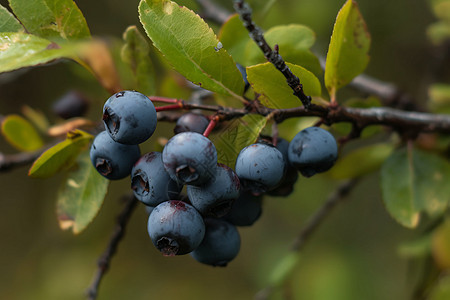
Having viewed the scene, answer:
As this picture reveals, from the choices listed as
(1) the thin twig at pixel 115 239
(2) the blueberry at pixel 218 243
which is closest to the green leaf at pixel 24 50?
(2) the blueberry at pixel 218 243

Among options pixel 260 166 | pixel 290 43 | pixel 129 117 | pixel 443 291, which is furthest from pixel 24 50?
pixel 443 291

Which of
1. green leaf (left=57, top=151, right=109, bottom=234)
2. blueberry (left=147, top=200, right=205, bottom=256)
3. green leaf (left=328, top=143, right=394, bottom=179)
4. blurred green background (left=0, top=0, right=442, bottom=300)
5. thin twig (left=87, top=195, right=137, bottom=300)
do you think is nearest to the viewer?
blueberry (left=147, top=200, right=205, bottom=256)

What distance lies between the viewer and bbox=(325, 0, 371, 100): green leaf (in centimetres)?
90

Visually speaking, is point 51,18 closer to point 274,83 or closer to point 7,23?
point 7,23

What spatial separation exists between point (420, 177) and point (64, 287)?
235 centimetres

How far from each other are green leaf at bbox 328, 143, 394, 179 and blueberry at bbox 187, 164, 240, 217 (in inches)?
27.1

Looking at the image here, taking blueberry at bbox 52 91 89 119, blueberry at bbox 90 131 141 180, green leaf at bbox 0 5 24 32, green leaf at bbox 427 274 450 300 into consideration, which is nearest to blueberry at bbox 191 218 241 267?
blueberry at bbox 90 131 141 180

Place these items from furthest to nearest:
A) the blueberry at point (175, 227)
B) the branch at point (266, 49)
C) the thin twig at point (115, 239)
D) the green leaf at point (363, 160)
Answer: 1. the green leaf at point (363, 160)
2. the thin twig at point (115, 239)
3. the blueberry at point (175, 227)
4. the branch at point (266, 49)

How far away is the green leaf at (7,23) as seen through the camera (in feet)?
2.71

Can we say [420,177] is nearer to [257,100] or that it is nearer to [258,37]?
[257,100]

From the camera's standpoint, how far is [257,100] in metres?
0.91

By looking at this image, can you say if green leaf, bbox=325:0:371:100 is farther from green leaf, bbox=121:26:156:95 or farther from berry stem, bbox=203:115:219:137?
green leaf, bbox=121:26:156:95

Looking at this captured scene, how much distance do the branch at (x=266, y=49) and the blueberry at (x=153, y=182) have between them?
28 cm

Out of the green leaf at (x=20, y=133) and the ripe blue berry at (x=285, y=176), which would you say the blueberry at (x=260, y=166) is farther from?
the green leaf at (x=20, y=133)
